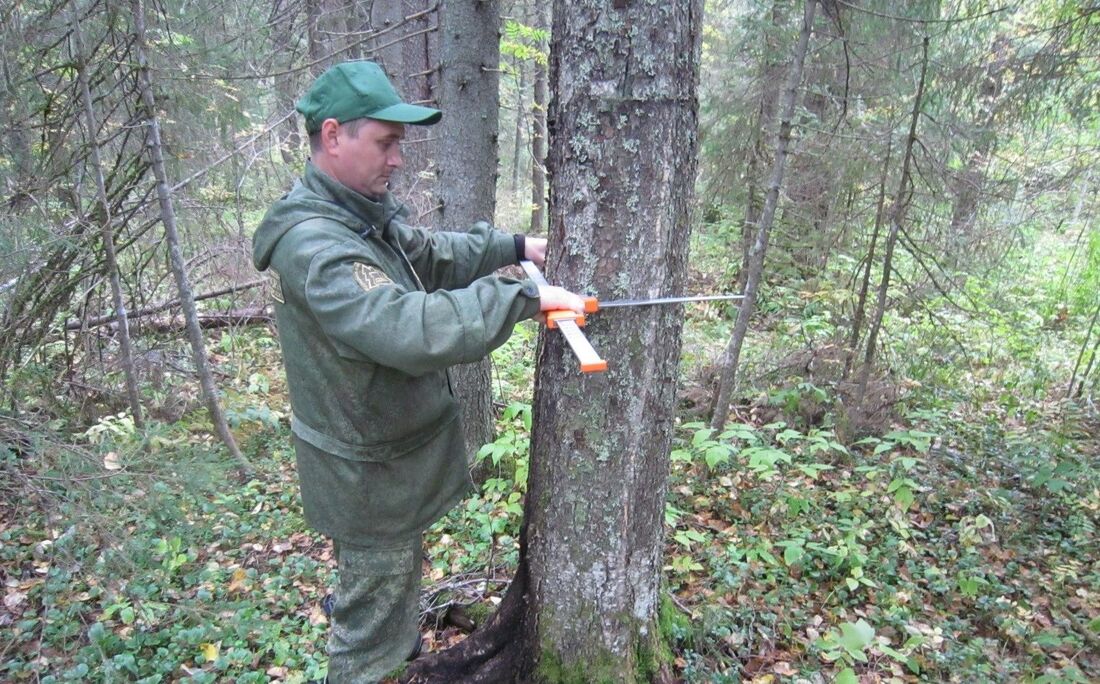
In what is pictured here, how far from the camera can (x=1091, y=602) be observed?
3.43 meters

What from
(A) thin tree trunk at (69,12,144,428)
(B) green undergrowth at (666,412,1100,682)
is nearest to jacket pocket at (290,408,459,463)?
(B) green undergrowth at (666,412,1100,682)

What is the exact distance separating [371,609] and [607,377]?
1.55 meters

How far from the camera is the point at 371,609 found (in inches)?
108

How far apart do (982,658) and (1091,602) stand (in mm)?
1118

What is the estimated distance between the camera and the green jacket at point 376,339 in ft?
6.33

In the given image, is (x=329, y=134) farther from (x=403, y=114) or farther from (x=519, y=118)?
(x=519, y=118)

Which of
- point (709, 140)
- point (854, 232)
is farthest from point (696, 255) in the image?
point (854, 232)

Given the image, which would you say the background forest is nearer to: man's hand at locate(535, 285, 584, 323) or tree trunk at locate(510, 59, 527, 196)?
man's hand at locate(535, 285, 584, 323)

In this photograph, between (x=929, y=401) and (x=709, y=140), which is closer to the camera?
(x=929, y=401)

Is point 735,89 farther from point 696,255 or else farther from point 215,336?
point 215,336

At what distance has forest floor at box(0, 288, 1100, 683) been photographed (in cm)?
300

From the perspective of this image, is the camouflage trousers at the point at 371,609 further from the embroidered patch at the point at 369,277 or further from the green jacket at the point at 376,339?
the embroidered patch at the point at 369,277

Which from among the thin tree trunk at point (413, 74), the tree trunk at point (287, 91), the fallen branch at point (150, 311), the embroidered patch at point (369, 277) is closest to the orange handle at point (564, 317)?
the embroidered patch at point (369, 277)

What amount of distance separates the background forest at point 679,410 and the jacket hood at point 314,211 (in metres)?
1.05
